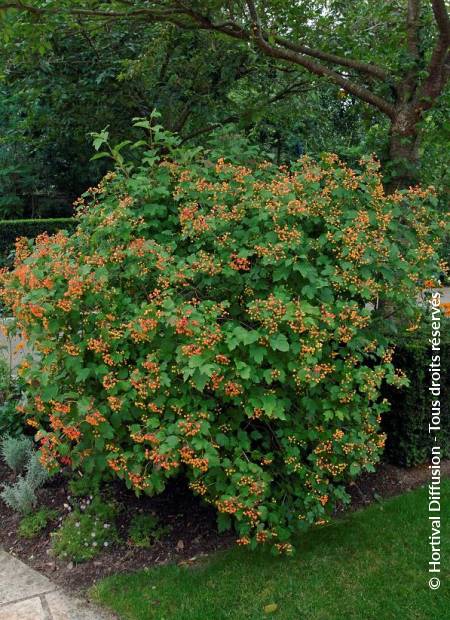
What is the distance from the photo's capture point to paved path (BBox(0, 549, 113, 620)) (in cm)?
273

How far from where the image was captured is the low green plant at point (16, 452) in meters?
3.87

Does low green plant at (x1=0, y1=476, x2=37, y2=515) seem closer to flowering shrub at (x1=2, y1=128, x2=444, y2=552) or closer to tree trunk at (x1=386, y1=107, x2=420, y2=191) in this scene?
flowering shrub at (x1=2, y1=128, x2=444, y2=552)

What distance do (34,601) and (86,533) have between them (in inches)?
19.2

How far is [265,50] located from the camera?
4.38 meters

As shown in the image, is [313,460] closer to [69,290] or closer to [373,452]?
[373,452]

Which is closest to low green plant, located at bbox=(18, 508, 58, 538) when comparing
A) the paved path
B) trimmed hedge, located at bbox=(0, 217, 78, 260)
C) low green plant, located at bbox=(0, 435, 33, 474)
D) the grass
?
the paved path

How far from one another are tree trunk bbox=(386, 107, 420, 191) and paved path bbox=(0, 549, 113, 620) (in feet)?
10.8

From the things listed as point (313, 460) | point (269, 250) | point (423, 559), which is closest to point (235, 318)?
point (269, 250)

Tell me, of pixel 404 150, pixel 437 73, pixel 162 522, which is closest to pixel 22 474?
pixel 162 522

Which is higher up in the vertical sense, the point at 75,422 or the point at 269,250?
the point at 269,250

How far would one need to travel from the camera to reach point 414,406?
3.90m

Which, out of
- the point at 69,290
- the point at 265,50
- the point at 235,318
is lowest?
the point at 235,318

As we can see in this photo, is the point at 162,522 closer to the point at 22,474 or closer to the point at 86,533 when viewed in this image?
the point at 86,533

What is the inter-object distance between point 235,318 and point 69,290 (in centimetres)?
79
